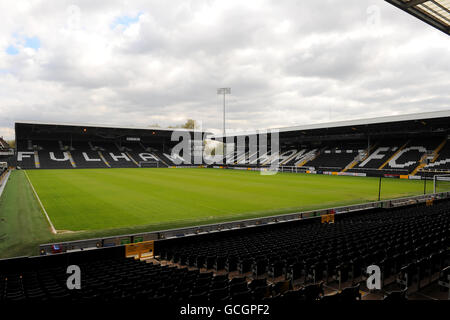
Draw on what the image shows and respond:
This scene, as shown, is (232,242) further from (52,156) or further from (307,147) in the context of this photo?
(52,156)

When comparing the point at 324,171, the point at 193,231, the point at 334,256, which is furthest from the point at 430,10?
the point at 324,171

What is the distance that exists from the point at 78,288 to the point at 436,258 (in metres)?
7.90

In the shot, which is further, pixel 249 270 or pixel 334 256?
pixel 249 270

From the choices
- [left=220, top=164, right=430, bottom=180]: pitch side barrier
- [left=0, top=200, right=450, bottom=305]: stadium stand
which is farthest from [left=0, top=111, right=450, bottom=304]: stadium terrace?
[left=220, top=164, right=430, bottom=180]: pitch side barrier

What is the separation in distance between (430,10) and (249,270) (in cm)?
1243

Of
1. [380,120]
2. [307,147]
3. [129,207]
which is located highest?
[380,120]

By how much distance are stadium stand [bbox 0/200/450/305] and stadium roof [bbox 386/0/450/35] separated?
27.6 feet

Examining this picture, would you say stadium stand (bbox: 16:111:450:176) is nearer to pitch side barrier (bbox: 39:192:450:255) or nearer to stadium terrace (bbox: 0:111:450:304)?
stadium terrace (bbox: 0:111:450:304)

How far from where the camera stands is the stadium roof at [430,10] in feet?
35.4

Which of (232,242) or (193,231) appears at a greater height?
(193,231)

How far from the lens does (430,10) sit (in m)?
11.5

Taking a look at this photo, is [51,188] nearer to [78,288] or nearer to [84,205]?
[84,205]

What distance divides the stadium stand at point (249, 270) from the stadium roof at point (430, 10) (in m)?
8.42

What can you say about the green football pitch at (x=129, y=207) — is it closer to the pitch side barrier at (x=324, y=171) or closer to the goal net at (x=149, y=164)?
the pitch side barrier at (x=324, y=171)
